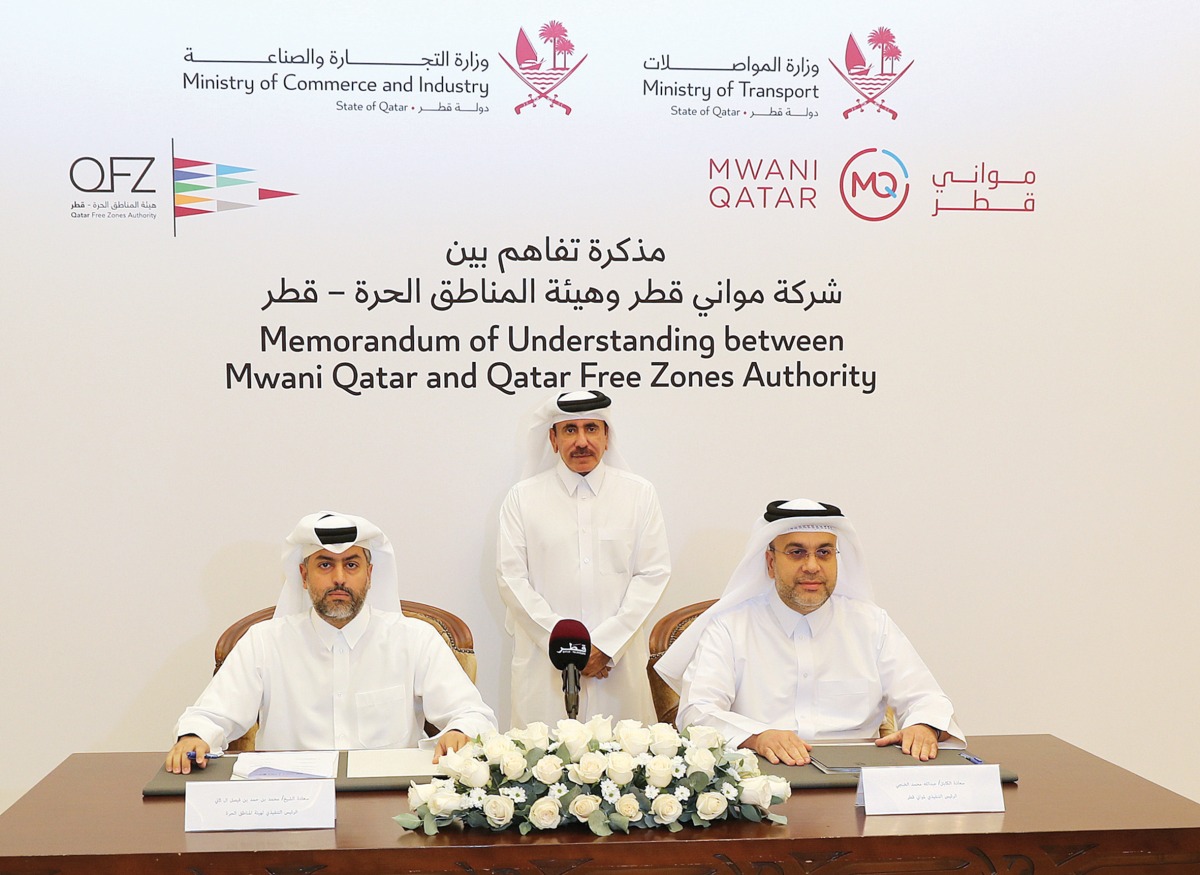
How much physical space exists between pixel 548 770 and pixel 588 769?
0.25 ft

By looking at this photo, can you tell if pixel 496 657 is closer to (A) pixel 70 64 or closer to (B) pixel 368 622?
(B) pixel 368 622

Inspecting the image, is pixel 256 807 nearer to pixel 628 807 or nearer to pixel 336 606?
pixel 628 807

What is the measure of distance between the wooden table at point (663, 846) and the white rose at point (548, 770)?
0.37ft

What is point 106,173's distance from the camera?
16.2 ft

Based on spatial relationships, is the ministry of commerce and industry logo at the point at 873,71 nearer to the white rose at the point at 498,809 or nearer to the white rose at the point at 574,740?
the white rose at the point at 574,740

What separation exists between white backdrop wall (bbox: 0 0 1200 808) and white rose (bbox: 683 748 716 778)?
2.73m

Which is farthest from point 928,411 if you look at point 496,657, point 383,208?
point 383,208

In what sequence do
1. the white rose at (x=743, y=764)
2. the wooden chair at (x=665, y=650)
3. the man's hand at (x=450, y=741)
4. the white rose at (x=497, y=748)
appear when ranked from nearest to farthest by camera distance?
the white rose at (x=497, y=748) < the white rose at (x=743, y=764) < the man's hand at (x=450, y=741) < the wooden chair at (x=665, y=650)

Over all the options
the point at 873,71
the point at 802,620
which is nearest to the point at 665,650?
the point at 802,620

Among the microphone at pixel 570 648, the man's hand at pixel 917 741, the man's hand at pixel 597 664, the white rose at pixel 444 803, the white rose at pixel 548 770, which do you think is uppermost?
the microphone at pixel 570 648

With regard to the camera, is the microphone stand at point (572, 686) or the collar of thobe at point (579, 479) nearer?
the microphone stand at point (572, 686)

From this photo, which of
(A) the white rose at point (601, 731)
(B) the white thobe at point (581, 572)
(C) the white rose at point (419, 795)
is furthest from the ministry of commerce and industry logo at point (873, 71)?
(C) the white rose at point (419, 795)

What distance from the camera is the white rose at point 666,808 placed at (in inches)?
93.4

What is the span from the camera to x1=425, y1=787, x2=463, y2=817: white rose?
236 cm
